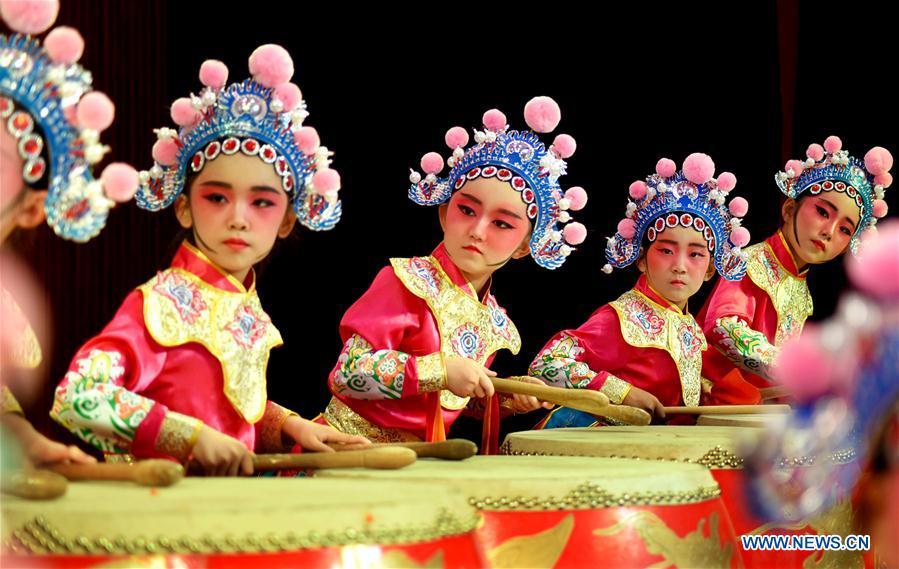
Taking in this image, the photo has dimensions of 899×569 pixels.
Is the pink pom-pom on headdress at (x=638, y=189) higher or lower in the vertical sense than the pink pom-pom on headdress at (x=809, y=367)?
higher

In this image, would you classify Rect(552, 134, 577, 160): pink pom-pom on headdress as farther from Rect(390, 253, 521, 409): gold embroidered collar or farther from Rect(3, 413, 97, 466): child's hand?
Rect(3, 413, 97, 466): child's hand

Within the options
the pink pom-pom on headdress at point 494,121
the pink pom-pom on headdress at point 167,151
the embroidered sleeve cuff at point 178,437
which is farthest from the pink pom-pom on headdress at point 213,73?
the pink pom-pom on headdress at point 494,121

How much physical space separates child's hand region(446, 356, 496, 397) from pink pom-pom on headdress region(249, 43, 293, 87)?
2.34ft

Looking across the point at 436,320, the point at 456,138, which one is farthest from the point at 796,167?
the point at 436,320

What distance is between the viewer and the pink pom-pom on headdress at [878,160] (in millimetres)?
3977

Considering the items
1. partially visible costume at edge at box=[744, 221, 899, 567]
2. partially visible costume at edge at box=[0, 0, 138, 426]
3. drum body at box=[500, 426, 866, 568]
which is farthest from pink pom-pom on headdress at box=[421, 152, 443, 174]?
partially visible costume at edge at box=[744, 221, 899, 567]

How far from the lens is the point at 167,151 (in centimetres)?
218

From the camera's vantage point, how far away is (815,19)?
14.7 ft

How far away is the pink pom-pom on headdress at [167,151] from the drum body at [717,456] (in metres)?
0.87

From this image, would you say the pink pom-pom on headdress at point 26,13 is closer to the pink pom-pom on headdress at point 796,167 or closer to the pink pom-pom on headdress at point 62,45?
the pink pom-pom on headdress at point 62,45

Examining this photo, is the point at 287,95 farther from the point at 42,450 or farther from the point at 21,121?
the point at 42,450

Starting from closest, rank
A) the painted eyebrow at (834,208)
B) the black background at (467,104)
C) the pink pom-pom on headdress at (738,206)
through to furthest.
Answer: the black background at (467,104)
the pink pom-pom on headdress at (738,206)
the painted eyebrow at (834,208)

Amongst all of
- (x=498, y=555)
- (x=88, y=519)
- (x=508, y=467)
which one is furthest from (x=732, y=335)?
(x=88, y=519)

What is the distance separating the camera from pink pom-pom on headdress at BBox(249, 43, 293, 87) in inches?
83.7
